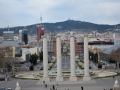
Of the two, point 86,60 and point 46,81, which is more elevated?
point 86,60

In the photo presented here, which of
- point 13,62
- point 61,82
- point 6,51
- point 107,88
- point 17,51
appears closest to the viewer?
point 107,88

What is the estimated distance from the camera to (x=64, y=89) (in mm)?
36938

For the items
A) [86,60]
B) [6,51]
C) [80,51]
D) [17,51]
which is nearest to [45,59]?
Answer: [86,60]

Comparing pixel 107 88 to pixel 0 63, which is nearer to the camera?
pixel 107 88

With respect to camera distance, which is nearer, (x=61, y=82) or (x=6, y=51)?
(x=61, y=82)

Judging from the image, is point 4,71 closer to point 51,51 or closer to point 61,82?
point 61,82

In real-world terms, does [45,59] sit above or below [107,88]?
above

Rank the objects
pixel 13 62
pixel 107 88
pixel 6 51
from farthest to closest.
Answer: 1. pixel 6 51
2. pixel 13 62
3. pixel 107 88

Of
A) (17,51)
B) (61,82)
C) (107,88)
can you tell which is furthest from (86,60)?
(17,51)

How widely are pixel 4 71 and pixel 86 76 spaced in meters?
29.3

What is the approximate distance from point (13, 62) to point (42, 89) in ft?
94.9

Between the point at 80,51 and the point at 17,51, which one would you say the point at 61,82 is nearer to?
the point at 17,51

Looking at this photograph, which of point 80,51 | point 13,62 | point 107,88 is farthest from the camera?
point 80,51

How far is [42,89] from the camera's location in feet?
124
